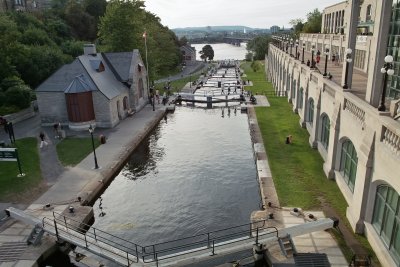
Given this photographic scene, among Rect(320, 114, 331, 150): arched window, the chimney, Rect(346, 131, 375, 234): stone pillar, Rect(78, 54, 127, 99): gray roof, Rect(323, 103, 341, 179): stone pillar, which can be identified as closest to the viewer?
Rect(346, 131, 375, 234): stone pillar

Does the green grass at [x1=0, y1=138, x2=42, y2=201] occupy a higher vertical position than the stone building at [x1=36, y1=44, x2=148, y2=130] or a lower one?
lower

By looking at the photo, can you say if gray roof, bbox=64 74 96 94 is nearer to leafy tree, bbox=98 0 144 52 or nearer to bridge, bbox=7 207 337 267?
leafy tree, bbox=98 0 144 52

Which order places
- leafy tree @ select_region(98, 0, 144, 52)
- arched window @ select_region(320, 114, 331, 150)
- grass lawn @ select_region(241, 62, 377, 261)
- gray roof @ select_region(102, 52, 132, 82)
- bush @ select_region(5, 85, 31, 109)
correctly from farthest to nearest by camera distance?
leafy tree @ select_region(98, 0, 144, 52) < gray roof @ select_region(102, 52, 132, 82) < bush @ select_region(5, 85, 31, 109) < arched window @ select_region(320, 114, 331, 150) < grass lawn @ select_region(241, 62, 377, 261)

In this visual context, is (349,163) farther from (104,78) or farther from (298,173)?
(104,78)

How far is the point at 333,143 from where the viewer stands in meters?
21.0

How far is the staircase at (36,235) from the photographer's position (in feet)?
52.8

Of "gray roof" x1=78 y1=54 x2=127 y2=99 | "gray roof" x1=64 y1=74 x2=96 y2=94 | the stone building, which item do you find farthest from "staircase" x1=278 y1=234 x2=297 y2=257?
"gray roof" x1=64 y1=74 x2=96 y2=94

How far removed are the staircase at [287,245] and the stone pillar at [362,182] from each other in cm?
345

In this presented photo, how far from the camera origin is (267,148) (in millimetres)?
27969

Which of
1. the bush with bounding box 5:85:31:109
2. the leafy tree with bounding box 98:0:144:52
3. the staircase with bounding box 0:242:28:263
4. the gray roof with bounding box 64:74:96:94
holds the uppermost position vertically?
the leafy tree with bounding box 98:0:144:52

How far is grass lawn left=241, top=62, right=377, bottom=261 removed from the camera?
61.4ft

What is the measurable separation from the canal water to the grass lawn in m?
1.87

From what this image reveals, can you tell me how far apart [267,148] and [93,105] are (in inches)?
756

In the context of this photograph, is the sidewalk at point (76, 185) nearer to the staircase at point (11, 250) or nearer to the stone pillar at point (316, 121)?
the staircase at point (11, 250)
